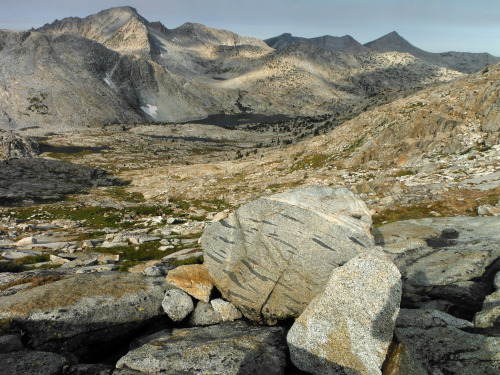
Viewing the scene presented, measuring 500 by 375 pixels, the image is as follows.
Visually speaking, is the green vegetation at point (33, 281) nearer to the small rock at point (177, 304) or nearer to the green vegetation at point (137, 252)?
the small rock at point (177, 304)

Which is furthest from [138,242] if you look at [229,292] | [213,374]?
[213,374]

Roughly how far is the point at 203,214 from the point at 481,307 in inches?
1415

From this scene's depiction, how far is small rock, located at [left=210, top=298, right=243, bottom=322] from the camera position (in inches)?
535

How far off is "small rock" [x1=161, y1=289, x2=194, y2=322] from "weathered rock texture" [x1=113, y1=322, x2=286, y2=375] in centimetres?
190

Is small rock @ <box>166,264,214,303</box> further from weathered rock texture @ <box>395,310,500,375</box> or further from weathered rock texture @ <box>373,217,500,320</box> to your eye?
weathered rock texture @ <box>373,217,500,320</box>

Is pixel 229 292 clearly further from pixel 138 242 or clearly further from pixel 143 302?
pixel 138 242

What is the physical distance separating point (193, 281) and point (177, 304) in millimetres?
1482

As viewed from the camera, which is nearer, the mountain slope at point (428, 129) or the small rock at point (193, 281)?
the small rock at point (193, 281)

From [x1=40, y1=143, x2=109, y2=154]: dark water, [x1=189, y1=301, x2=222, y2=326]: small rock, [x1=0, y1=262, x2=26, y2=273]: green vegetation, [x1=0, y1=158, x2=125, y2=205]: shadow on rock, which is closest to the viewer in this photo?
[x1=189, y1=301, x2=222, y2=326]: small rock

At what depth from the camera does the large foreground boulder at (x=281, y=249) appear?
1282 centimetres

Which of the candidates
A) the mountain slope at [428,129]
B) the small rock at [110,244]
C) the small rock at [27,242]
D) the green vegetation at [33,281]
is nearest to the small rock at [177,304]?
the green vegetation at [33,281]

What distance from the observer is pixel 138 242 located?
1134 inches

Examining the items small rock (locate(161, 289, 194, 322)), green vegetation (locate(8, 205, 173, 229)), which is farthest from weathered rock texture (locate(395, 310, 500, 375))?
green vegetation (locate(8, 205, 173, 229))

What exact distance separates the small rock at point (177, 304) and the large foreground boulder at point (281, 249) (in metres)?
1.71
